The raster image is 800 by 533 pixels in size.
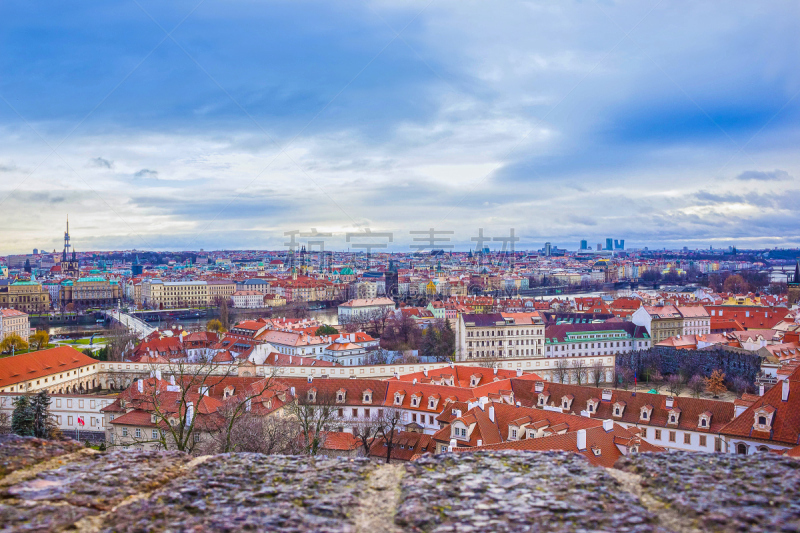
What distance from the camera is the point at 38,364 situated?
3209 centimetres

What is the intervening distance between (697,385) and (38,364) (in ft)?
114

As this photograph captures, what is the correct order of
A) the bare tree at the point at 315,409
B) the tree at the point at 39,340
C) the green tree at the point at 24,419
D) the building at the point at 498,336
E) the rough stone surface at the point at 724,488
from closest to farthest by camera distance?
the rough stone surface at the point at 724,488
the bare tree at the point at 315,409
the green tree at the point at 24,419
the building at the point at 498,336
the tree at the point at 39,340

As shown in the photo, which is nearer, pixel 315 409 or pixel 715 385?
pixel 315 409

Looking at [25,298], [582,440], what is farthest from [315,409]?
[25,298]

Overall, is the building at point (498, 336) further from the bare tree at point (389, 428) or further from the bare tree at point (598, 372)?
the bare tree at point (389, 428)

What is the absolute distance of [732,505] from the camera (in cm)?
384

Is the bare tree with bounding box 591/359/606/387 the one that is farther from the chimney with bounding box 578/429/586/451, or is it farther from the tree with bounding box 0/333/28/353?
the tree with bounding box 0/333/28/353

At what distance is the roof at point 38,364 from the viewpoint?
29.9m

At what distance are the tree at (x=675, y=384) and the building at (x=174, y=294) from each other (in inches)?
3196

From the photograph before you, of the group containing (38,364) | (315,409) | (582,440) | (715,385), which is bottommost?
(715,385)

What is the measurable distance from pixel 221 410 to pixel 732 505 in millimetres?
16298

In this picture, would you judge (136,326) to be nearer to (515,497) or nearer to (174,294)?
(174,294)

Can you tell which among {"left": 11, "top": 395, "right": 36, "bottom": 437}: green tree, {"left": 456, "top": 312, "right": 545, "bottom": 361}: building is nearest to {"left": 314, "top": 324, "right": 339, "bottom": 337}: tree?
{"left": 456, "top": 312, "right": 545, "bottom": 361}: building

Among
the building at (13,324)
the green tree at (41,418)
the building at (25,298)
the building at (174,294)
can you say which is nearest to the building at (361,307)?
the building at (174,294)
